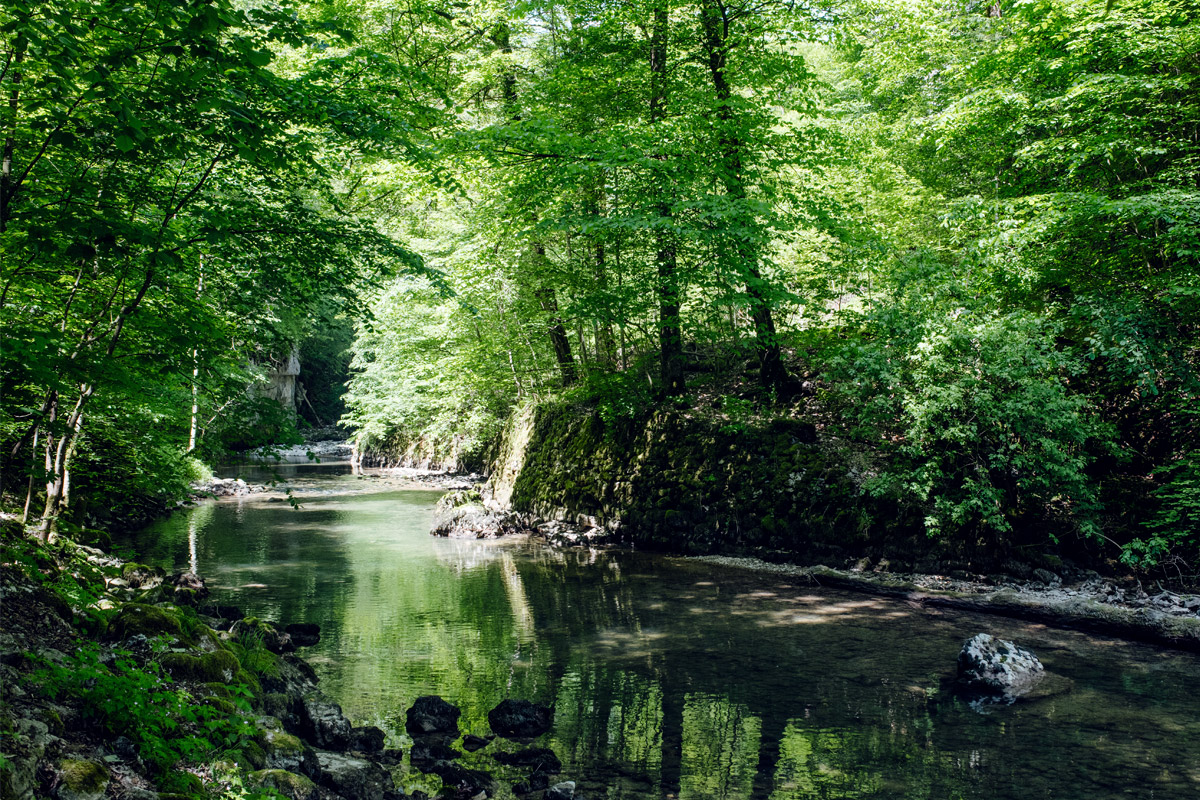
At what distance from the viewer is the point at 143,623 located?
255 inches

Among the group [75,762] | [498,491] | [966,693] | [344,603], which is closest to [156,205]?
[75,762]

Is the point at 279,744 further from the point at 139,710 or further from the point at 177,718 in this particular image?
the point at 139,710

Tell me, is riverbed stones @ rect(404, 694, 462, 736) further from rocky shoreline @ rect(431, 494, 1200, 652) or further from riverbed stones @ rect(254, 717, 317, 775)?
rocky shoreline @ rect(431, 494, 1200, 652)

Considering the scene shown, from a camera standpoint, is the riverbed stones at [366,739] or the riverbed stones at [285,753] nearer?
the riverbed stones at [285,753]

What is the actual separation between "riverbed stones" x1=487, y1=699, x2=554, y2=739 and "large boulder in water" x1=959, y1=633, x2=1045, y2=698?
4552 millimetres

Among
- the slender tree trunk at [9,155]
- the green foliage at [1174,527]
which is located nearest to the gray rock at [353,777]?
the slender tree trunk at [9,155]

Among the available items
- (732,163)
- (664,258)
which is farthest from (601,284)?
(732,163)

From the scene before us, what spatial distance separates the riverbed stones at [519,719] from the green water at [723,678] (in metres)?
0.17

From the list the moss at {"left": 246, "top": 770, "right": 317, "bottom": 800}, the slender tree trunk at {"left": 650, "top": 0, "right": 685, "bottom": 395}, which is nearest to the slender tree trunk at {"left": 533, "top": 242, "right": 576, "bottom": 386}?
the slender tree trunk at {"left": 650, "top": 0, "right": 685, "bottom": 395}

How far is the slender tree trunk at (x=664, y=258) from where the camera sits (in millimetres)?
13711

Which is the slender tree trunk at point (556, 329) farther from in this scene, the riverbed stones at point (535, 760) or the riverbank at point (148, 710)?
the riverbed stones at point (535, 760)

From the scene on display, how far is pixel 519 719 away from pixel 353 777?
1.87 metres

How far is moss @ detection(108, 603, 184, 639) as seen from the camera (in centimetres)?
636

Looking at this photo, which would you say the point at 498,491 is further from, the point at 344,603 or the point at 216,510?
the point at 344,603
